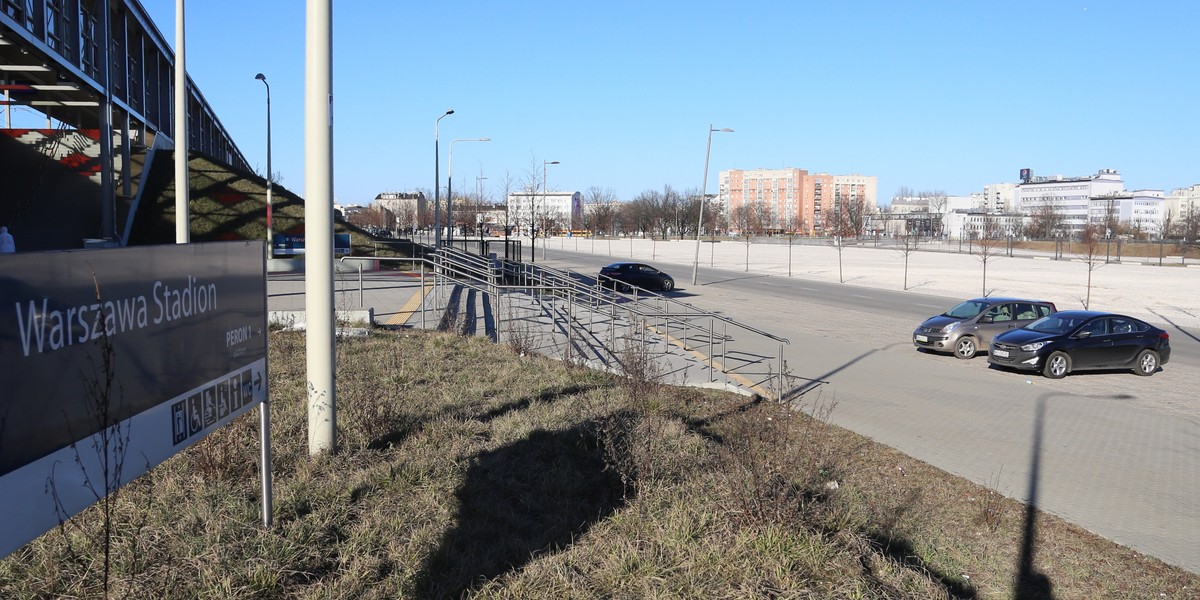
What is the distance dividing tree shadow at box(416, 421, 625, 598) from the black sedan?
44.5 ft

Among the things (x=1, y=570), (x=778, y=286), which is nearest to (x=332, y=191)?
(x=1, y=570)

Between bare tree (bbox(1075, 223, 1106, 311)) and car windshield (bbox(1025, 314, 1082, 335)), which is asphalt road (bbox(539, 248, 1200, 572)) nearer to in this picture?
car windshield (bbox(1025, 314, 1082, 335))

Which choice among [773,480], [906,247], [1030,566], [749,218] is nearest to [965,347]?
[1030,566]

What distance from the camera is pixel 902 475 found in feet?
31.3

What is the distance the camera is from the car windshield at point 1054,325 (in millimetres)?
18625

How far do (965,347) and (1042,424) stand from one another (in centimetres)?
853

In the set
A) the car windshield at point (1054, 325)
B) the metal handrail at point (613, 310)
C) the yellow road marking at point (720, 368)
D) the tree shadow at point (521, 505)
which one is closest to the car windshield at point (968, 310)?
the car windshield at point (1054, 325)

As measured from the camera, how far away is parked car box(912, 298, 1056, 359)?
2119 cm

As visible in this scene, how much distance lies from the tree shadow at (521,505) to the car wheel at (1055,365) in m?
13.7

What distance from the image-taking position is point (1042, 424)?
1297 cm

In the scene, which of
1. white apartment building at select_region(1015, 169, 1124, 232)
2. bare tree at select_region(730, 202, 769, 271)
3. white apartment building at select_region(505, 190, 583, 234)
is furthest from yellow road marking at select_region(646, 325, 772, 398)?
white apartment building at select_region(1015, 169, 1124, 232)

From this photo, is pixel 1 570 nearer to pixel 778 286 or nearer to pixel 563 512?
pixel 563 512

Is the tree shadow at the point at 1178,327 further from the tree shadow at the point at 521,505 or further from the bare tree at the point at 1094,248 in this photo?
the tree shadow at the point at 521,505

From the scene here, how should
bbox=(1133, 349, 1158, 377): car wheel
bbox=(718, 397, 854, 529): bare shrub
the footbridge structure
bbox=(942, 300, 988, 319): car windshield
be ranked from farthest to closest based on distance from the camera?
the footbridge structure → bbox=(942, 300, 988, 319): car windshield → bbox=(1133, 349, 1158, 377): car wheel → bbox=(718, 397, 854, 529): bare shrub
